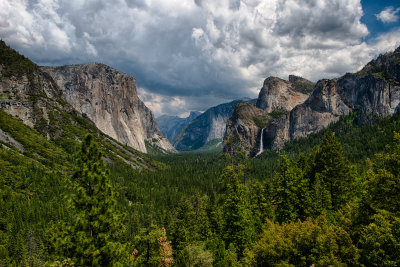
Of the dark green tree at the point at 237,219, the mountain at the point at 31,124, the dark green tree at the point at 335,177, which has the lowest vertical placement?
the dark green tree at the point at 237,219

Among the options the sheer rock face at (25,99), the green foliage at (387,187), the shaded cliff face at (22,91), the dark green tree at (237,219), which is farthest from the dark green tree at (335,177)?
the sheer rock face at (25,99)

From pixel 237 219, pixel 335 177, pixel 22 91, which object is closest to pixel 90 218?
pixel 237 219

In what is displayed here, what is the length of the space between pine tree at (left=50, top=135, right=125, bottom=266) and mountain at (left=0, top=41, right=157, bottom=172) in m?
108

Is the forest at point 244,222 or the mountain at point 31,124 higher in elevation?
the mountain at point 31,124

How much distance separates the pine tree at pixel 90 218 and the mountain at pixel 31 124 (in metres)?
108

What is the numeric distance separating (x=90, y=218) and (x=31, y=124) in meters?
183

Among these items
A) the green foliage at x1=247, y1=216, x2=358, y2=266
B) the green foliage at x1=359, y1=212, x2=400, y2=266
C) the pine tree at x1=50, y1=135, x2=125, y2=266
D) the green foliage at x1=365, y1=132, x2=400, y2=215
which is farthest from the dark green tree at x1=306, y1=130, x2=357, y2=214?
the pine tree at x1=50, y1=135, x2=125, y2=266

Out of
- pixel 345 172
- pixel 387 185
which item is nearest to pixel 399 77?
pixel 345 172

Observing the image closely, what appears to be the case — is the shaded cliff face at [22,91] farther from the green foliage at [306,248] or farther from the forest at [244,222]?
the green foliage at [306,248]

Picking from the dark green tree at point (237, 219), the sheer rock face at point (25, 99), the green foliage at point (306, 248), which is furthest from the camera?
the sheer rock face at point (25, 99)

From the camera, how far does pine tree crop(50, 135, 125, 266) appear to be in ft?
45.5

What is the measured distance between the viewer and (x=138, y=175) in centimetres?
13862

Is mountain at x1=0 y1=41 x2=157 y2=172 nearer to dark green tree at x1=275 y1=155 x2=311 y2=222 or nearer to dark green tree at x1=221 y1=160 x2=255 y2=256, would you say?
dark green tree at x1=221 y1=160 x2=255 y2=256

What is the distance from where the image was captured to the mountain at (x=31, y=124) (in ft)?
388
